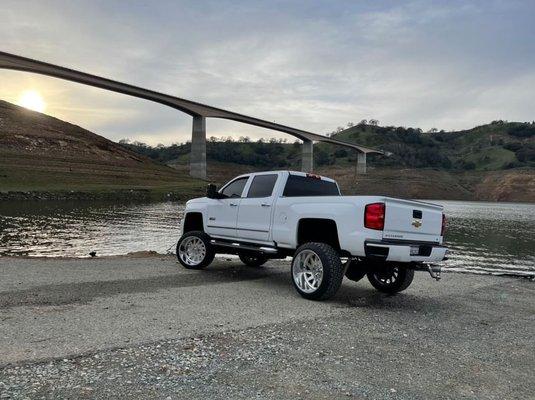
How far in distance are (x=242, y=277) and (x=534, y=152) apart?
191254 mm

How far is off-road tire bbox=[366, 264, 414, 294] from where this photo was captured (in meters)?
8.98

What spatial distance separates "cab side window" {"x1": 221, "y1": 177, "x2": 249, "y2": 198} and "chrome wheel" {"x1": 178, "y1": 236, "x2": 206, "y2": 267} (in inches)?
50.0

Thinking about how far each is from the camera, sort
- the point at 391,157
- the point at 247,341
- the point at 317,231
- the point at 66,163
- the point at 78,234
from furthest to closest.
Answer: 1. the point at 391,157
2. the point at 66,163
3. the point at 78,234
4. the point at 317,231
5. the point at 247,341

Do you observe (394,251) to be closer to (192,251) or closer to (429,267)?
(429,267)

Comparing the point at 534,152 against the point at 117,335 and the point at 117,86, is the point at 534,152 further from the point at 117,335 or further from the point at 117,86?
the point at 117,335

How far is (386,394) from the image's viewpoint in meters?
4.25

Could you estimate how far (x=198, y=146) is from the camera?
94062mm

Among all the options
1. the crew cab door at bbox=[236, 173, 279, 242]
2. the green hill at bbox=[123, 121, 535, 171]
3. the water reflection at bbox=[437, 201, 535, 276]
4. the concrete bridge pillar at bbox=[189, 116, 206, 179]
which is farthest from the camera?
the green hill at bbox=[123, 121, 535, 171]

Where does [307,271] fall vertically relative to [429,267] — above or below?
below

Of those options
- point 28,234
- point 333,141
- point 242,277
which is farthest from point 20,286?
point 333,141

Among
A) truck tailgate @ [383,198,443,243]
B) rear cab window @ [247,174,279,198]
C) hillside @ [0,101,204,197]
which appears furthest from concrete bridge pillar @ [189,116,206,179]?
truck tailgate @ [383,198,443,243]

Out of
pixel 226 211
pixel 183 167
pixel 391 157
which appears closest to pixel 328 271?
pixel 226 211

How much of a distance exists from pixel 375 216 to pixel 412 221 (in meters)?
0.80

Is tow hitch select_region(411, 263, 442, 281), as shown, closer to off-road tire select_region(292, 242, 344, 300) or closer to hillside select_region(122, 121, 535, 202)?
off-road tire select_region(292, 242, 344, 300)
